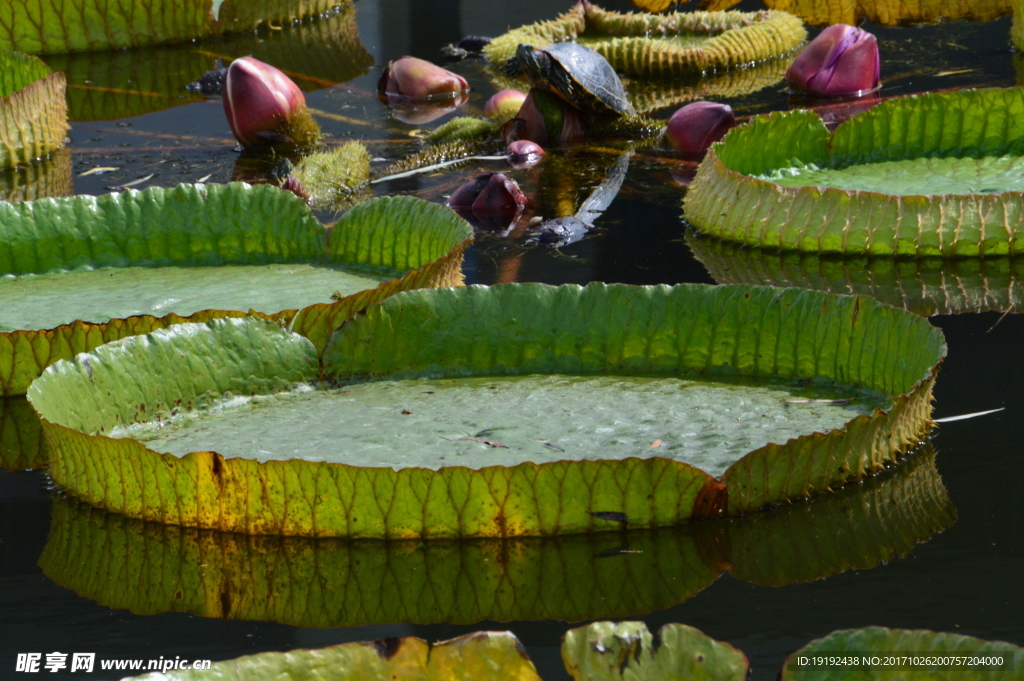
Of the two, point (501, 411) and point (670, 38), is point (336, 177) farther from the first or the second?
point (670, 38)

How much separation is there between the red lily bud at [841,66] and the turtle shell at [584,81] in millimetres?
1032

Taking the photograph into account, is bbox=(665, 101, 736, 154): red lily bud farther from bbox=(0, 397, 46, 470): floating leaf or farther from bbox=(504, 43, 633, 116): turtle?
bbox=(0, 397, 46, 470): floating leaf

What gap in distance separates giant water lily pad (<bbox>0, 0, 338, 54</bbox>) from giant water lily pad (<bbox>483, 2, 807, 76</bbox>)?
1857 millimetres

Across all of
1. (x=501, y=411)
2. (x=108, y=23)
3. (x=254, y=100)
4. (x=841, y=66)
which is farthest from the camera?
(x=108, y=23)

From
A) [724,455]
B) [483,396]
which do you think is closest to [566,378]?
[483,396]

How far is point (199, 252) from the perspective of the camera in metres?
3.43

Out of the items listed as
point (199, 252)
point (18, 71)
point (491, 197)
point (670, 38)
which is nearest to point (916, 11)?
point (670, 38)

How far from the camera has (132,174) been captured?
4.73m

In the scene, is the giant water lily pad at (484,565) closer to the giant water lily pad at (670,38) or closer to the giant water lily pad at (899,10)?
the giant water lily pad at (670,38)

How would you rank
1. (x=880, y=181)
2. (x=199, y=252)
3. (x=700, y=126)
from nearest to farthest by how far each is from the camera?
(x=199, y=252) → (x=880, y=181) → (x=700, y=126)

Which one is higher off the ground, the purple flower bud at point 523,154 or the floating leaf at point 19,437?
the purple flower bud at point 523,154

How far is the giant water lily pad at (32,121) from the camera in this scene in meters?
4.90

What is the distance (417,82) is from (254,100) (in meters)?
1.40

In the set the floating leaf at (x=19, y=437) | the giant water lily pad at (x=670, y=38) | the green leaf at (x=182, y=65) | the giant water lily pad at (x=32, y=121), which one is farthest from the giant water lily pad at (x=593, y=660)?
the giant water lily pad at (x=670, y=38)
